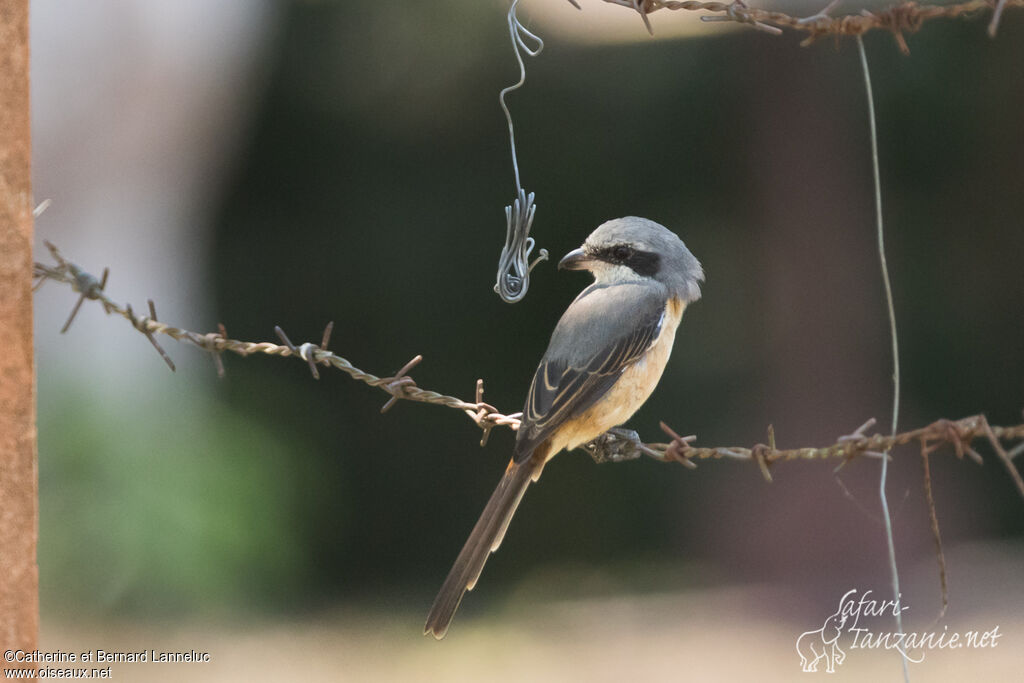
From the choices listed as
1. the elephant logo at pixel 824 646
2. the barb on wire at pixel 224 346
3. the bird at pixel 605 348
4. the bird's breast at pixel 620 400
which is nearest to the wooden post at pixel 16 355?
the barb on wire at pixel 224 346

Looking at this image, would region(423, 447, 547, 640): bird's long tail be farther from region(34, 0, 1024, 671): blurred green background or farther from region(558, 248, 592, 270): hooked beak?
region(34, 0, 1024, 671): blurred green background

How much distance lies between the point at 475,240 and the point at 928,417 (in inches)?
133

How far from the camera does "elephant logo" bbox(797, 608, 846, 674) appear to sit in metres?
6.08

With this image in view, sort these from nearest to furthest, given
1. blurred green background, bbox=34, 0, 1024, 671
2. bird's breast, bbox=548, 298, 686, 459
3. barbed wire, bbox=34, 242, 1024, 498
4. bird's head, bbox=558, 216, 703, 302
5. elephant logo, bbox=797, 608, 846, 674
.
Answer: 1. barbed wire, bbox=34, 242, 1024, 498
2. bird's breast, bbox=548, 298, 686, 459
3. bird's head, bbox=558, 216, 703, 302
4. elephant logo, bbox=797, 608, 846, 674
5. blurred green background, bbox=34, 0, 1024, 671

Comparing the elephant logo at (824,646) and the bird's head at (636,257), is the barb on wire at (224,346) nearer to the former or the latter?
the bird's head at (636,257)

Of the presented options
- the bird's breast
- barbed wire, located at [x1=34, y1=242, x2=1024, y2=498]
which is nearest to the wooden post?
barbed wire, located at [x1=34, y1=242, x2=1024, y2=498]

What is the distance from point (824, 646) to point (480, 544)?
158 inches

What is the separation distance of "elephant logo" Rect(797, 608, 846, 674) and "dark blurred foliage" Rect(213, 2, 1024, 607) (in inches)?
20.8

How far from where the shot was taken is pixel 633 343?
3682 millimetres

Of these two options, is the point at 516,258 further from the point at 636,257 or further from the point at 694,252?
the point at 694,252

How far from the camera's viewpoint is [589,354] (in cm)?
366

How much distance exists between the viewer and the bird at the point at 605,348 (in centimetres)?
352

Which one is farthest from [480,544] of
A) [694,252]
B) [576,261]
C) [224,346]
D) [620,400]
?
[694,252]

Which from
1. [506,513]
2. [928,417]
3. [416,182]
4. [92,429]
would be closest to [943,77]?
[928,417]
